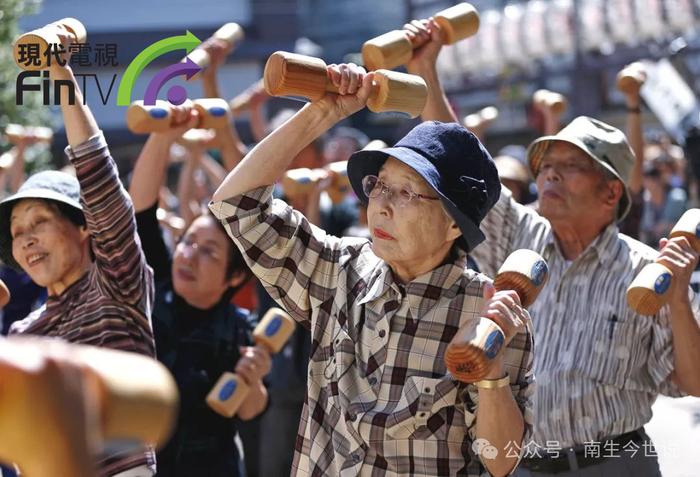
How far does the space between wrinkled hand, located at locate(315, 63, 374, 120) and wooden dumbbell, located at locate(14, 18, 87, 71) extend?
0.82 meters

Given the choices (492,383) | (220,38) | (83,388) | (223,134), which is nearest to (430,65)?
(492,383)

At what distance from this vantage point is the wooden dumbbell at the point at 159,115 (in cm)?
346

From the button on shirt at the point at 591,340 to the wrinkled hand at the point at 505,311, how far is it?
1002mm

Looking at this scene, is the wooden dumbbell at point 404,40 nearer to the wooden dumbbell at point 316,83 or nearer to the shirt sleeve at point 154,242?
the wooden dumbbell at point 316,83

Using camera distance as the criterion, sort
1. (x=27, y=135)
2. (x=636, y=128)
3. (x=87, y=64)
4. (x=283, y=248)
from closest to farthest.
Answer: (x=283, y=248), (x=87, y=64), (x=636, y=128), (x=27, y=135)

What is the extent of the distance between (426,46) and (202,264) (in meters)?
1.22

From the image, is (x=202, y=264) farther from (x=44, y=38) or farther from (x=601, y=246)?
(x=601, y=246)

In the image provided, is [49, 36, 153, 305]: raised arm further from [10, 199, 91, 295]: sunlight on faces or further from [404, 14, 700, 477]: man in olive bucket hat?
[404, 14, 700, 477]: man in olive bucket hat

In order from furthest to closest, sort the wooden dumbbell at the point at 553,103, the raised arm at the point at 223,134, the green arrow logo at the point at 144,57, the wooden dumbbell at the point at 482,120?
the wooden dumbbell at the point at 482,120, the wooden dumbbell at the point at 553,103, the raised arm at the point at 223,134, the green arrow logo at the point at 144,57

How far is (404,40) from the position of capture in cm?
315

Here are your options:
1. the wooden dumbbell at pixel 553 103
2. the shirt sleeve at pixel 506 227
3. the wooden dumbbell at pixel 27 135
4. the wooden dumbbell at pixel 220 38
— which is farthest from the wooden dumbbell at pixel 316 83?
the wooden dumbbell at pixel 27 135

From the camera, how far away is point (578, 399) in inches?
130

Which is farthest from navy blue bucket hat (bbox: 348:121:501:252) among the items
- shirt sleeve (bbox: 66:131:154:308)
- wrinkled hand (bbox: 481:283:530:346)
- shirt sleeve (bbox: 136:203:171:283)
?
shirt sleeve (bbox: 136:203:171:283)

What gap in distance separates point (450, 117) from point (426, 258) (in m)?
0.97
